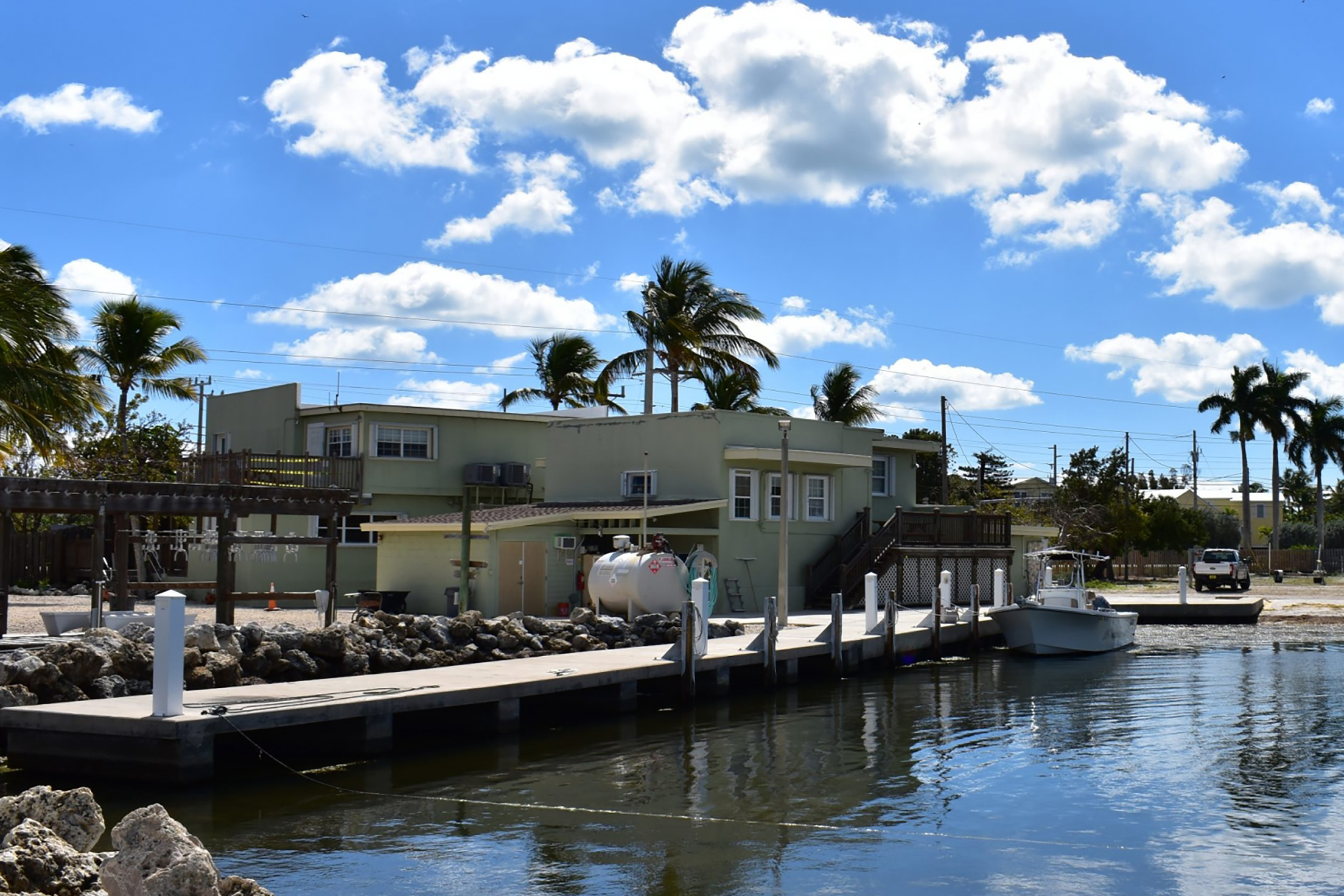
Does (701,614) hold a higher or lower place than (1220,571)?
lower

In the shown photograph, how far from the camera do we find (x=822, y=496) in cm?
3753

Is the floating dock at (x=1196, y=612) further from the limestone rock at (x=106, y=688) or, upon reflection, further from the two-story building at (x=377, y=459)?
the limestone rock at (x=106, y=688)

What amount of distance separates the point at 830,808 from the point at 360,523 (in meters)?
28.6

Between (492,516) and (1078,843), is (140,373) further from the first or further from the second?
(1078,843)

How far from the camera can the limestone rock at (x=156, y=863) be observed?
8922mm

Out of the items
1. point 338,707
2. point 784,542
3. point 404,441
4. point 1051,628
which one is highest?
Result: point 404,441

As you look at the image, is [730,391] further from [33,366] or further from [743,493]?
[33,366]

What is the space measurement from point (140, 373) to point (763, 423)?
83.4ft

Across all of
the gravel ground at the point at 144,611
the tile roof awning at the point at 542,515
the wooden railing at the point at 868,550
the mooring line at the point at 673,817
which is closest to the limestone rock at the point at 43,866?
the mooring line at the point at 673,817

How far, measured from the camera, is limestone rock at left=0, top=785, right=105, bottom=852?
10.8 meters

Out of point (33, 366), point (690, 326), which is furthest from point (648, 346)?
point (33, 366)

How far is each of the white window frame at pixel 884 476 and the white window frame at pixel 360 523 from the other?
1495 centimetres

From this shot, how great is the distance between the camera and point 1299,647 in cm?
3441

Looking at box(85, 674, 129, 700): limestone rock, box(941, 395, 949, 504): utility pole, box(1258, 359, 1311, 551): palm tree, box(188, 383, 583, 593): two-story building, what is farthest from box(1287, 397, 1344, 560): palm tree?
box(85, 674, 129, 700): limestone rock
